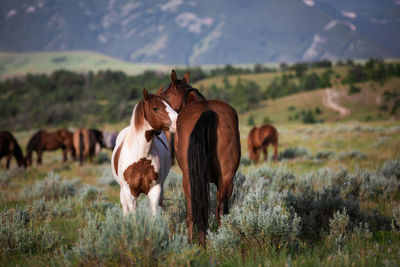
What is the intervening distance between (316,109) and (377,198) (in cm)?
4699

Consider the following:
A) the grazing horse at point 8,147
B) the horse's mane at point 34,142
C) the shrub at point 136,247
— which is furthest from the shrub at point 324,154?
the horse's mane at point 34,142

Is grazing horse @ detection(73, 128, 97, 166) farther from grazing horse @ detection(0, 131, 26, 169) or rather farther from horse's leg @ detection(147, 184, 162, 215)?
horse's leg @ detection(147, 184, 162, 215)

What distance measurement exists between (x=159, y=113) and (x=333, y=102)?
5704 centimetres

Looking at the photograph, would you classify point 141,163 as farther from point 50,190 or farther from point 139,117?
point 50,190

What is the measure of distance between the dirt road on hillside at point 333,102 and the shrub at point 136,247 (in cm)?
4952

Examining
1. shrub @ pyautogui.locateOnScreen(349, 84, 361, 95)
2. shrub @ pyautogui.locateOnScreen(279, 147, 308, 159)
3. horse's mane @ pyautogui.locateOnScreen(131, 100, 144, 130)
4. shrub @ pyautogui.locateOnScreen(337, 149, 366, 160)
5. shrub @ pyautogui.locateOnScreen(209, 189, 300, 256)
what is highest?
shrub @ pyautogui.locateOnScreen(349, 84, 361, 95)

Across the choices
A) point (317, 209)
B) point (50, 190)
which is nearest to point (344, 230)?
point (317, 209)

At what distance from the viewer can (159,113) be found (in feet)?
13.5

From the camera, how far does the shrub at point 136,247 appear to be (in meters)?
2.88

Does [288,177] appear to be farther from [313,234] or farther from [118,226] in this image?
[118,226]

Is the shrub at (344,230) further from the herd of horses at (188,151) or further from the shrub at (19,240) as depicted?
the shrub at (19,240)

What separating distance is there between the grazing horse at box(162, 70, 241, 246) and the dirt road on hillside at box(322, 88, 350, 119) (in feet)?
158

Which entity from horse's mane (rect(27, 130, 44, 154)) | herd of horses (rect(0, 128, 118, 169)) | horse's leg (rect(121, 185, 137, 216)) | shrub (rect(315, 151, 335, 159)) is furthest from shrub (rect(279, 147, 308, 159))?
horse's mane (rect(27, 130, 44, 154))

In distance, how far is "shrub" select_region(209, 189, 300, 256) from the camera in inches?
144
